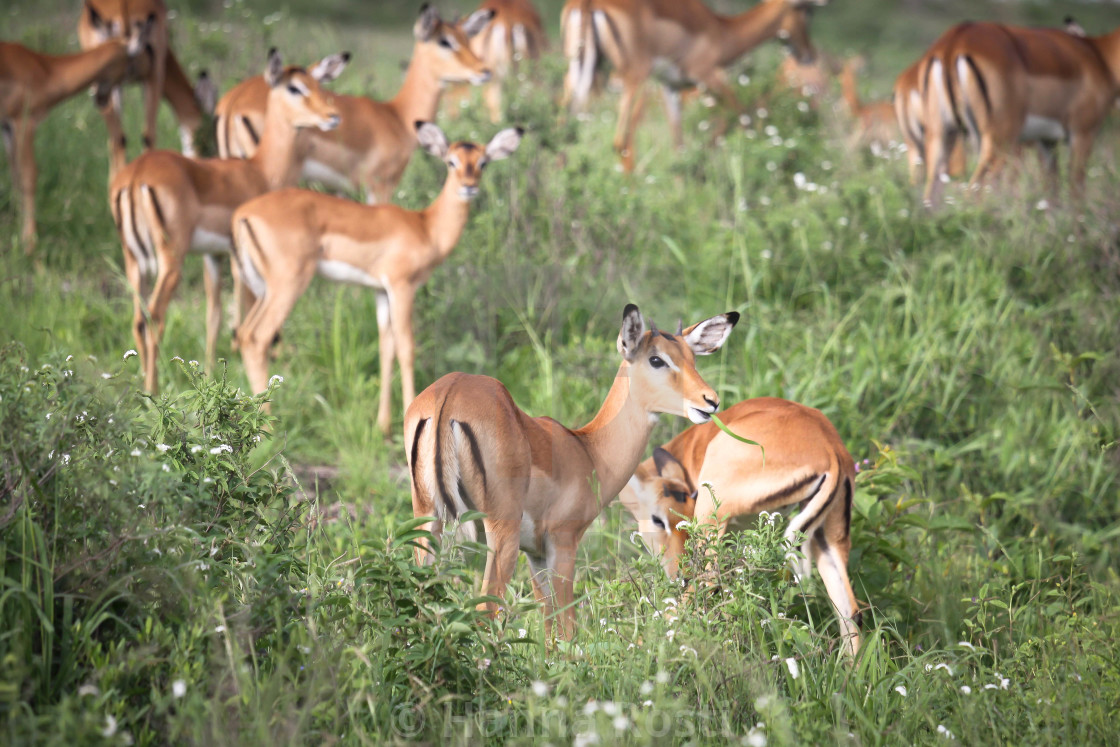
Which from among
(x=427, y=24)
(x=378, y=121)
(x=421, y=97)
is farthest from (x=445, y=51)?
(x=378, y=121)

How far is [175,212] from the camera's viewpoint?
19.2ft

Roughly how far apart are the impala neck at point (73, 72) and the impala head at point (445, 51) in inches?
93.4

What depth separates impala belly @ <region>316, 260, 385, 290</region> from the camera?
18.6ft

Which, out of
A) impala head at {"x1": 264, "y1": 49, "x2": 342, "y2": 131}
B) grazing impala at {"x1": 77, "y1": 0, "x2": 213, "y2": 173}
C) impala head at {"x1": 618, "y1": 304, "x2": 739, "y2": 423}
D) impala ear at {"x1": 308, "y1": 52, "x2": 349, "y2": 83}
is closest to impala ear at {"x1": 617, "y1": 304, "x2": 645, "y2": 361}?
impala head at {"x1": 618, "y1": 304, "x2": 739, "y2": 423}

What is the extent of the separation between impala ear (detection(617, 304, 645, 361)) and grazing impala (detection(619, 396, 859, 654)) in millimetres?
620

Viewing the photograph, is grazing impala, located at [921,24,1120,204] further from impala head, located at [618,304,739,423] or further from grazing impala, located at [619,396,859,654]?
impala head, located at [618,304,739,423]

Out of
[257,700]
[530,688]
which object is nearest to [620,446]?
[530,688]

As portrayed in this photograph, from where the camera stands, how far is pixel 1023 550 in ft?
15.4

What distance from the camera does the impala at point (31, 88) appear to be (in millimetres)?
7469

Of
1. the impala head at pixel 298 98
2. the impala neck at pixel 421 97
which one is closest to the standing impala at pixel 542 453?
the impala head at pixel 298 98

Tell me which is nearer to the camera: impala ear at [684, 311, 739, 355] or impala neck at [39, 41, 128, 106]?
impala ear at [684, 311, 739, 355]

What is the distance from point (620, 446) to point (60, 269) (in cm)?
527

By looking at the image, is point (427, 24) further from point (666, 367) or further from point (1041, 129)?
point (666, 367)

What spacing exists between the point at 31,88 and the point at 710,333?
6.22m
